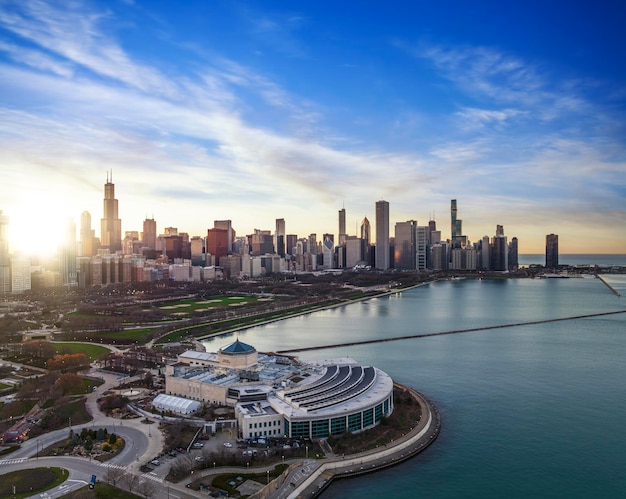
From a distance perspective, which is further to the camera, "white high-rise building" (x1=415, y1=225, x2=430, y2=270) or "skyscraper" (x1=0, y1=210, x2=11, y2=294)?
"white high-rise building" (x1=415, y1=225, x2=430, y2=270)

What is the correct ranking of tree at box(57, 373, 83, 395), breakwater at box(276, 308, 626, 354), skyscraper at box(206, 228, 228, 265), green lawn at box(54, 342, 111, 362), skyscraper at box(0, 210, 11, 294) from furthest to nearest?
skyscraper at box(206, 228, 228, 265), skyscraper at box(0, 210, 11, 294), breakwater at box(276, 308, 626, 354), green lawn at box(54, 342, 111, 362), tree at box(57, 373, 83, 395)

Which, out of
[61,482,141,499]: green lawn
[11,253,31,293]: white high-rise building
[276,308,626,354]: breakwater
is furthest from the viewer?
[11,253,31,293]: white high-rise building

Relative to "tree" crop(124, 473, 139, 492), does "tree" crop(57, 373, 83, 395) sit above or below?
above

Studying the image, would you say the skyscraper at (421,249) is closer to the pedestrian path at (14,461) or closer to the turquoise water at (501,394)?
the turquoise water at (501,394)

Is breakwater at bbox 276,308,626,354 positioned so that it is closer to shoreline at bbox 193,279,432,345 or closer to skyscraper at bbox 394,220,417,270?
shoreline at bbox 193,279,432,345

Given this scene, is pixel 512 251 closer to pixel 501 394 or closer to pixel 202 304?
pixel 202 304

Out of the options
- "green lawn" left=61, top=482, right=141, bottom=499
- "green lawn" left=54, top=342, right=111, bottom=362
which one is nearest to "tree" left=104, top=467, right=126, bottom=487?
"green lawn" left=61, top=482, right=141, bottom=499

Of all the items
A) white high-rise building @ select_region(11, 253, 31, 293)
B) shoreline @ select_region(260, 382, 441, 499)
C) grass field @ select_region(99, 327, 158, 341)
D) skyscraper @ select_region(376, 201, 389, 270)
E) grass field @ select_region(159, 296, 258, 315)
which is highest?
skyscraper @ select_region(376, 201, 389, 270)
